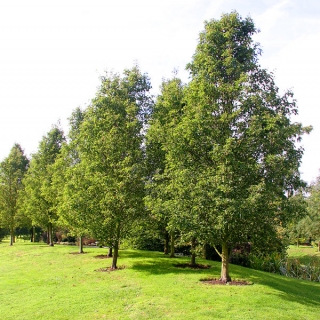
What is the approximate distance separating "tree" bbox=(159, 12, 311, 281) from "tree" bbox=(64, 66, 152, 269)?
3.58 metres

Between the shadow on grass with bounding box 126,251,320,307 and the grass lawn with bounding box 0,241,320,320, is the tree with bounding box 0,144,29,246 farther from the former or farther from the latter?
the shadow on grass with bounding box 126,251,320,307

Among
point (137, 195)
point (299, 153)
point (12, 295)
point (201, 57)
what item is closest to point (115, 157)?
point (137, 195)

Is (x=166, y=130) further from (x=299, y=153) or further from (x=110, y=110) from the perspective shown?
(x=299, y=153)

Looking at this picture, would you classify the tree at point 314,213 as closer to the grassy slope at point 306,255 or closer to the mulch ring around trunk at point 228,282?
→ the grassy slope at point 306,255

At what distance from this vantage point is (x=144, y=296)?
13648mm

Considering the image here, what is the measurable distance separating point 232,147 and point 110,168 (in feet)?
30.3

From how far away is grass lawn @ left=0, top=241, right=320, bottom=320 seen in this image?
38.3ft

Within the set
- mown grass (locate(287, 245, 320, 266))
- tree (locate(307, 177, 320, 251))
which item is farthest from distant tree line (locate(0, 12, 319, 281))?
tree (locate(307, 177, 320, 251))

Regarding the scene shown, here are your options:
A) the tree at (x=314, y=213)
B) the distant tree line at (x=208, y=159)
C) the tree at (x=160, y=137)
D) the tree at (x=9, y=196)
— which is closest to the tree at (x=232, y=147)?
the distant tree line at (x=208, y=159)

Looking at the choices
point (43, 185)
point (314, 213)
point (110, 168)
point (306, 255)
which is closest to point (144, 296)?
point (110, 168)

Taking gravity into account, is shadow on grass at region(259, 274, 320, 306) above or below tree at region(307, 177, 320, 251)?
below

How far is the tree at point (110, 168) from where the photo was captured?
1981 cm

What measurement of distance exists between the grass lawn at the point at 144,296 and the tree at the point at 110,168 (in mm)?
3269

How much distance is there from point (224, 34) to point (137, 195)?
36.5ft
